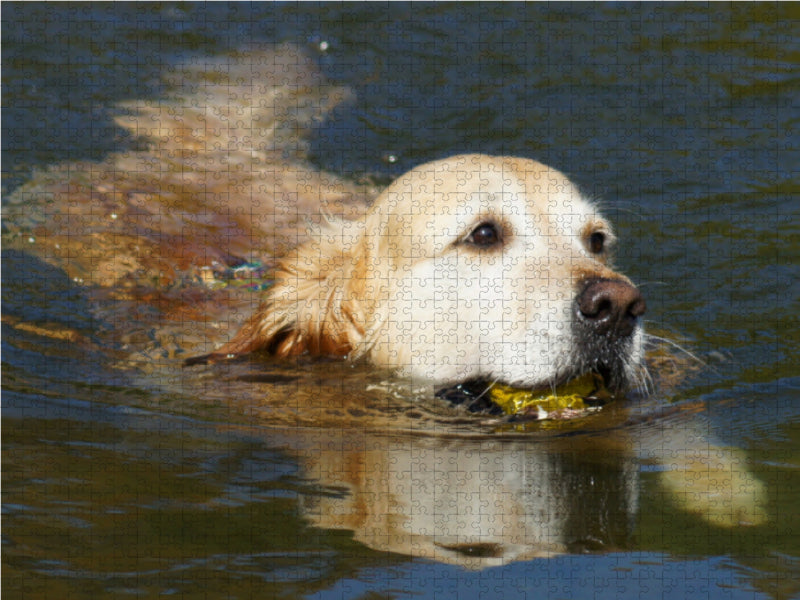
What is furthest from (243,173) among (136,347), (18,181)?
(136,347)

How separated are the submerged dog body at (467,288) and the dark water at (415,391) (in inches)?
7.9

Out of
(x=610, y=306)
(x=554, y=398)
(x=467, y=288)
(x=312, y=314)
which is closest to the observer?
(x=610, y=306)

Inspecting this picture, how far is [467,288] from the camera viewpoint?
511 centimetres

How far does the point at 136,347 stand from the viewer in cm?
599

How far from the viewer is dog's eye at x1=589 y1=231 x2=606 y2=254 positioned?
559 cm

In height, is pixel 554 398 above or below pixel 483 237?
below

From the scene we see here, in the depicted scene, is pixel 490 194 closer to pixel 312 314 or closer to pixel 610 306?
pixel 610 306

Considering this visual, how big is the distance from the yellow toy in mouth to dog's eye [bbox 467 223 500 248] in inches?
24.3

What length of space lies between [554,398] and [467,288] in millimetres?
601

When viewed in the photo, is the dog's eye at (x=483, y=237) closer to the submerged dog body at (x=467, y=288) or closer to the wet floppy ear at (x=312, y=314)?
the submerged dog body at (x=467, y=288)

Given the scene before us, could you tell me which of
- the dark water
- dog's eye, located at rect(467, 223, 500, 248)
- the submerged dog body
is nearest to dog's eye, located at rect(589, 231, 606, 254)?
the submerged dog body

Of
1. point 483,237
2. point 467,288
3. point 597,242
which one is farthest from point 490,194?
point 597,242

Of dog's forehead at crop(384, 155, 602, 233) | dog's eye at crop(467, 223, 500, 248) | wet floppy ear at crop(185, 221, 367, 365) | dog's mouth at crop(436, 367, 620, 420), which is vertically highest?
dog's forehead at crop(384, 155, 602, 233)

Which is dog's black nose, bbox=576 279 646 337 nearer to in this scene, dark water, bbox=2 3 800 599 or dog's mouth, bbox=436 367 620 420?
dog's mouth, bbox=436 367 620 420
